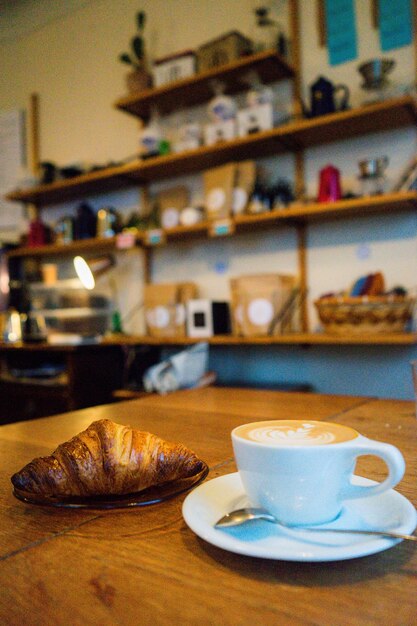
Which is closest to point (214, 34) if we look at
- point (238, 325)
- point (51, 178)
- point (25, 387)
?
point (51, 178)

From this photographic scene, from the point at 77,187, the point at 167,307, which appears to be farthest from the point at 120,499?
the point at 77,187

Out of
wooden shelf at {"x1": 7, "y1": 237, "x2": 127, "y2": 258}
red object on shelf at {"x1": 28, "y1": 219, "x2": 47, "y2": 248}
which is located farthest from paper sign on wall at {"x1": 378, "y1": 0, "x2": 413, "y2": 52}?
red object on shelf at {"x1": 28, "y1": 219, "x2": 47, "y2": 248}

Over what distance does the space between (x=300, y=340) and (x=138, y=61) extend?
2048 millimetres

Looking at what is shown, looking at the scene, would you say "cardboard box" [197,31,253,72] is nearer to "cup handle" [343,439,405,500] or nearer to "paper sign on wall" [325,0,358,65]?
"paper sign on wall" [325,0,358,65]

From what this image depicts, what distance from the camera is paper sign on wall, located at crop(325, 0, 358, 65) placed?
92.0 inches

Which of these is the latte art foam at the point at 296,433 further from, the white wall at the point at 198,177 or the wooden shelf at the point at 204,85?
the wooden shelf at the point at 204,85

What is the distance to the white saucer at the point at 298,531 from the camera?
361 millimetres

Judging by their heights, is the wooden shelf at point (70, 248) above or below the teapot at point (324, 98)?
below

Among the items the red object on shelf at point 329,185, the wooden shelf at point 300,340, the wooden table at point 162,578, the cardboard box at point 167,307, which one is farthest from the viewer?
the cardboard box at point 167,307

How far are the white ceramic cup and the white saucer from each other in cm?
2

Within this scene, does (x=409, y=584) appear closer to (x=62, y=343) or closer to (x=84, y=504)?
(x=84, y=504)

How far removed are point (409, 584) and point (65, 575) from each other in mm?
253

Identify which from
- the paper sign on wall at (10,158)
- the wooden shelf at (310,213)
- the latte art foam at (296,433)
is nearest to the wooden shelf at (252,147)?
the wooden shelf at (310,213)

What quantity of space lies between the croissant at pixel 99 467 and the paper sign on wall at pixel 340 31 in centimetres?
238
